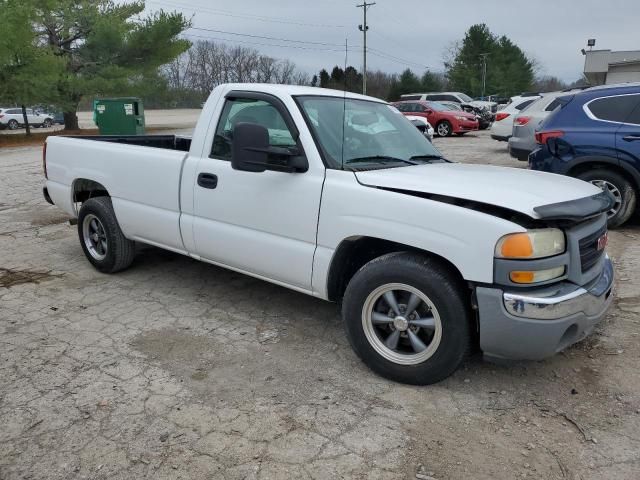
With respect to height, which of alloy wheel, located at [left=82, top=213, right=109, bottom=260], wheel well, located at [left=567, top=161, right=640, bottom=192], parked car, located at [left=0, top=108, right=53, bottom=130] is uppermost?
parked car, located at [left=0, top=108, right=53, bottom=130]

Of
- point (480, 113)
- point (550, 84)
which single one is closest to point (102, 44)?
point (480, 113)

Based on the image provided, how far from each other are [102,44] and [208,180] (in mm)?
25345

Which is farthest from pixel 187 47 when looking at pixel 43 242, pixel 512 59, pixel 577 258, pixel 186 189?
pixel 512 59

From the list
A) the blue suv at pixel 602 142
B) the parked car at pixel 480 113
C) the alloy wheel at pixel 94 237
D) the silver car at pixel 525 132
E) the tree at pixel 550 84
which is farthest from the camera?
the tree at pixel 550 84

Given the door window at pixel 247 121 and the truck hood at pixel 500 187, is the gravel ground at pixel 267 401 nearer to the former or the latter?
the truck hood at pixel 500 187

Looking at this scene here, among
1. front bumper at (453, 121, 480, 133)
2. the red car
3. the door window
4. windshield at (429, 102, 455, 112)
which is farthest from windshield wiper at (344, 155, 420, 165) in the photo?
windshield at (429, 102, 455, 112)

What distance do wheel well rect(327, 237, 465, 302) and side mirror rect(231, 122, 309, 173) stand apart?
2.00ft

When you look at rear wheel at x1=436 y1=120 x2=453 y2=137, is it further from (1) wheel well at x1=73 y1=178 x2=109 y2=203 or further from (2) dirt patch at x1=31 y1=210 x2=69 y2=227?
(1) wheel well at x1=73 y1=178 x2=109 y2=203

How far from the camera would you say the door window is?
3945mm

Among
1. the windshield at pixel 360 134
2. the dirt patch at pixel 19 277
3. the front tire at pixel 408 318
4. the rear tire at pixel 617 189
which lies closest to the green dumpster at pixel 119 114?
the dirt patch at pixel 19 277

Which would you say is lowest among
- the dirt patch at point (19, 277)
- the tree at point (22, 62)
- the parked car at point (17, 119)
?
the dirt patch at point (19, 277)

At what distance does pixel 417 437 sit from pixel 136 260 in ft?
13.3

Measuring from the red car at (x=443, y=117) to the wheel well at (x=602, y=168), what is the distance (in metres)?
15.9

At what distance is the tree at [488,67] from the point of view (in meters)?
69.4
